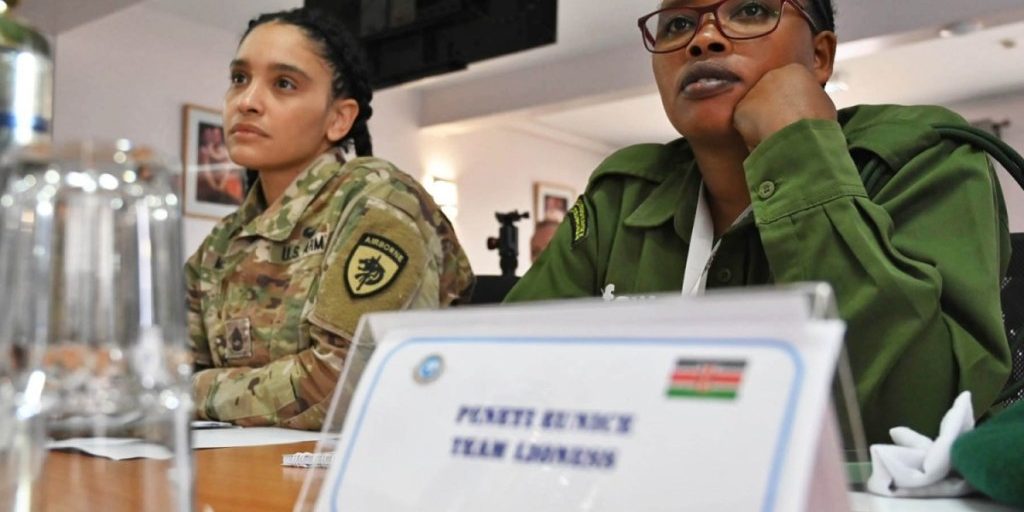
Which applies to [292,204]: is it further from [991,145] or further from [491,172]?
[491,172]

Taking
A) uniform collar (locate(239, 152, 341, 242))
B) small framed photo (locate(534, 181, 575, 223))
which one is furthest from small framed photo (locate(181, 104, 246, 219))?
uniform collar (locate(239, 152, 341, 242))

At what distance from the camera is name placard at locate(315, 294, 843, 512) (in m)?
0.24

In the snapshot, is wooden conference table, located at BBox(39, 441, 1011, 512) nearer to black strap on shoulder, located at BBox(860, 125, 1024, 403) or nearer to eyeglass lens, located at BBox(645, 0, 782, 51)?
black strap on shoulder, located at BBox(860, 125, 1024, 403)

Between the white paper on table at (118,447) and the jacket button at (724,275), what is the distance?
22.2 inches

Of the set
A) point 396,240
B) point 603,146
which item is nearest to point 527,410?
point 396,240

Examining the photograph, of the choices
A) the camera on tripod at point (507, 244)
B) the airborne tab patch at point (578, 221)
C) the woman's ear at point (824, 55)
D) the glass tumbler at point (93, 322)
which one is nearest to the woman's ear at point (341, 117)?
the airborne tab patch at point (578, 221)

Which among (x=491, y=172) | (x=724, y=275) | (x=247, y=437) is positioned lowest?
(x=247, y=437)

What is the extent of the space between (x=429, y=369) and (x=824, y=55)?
738 mm

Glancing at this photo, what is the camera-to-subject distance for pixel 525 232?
21.0 ft

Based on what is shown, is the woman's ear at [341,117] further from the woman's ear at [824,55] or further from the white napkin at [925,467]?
the white napkin at [925,467]

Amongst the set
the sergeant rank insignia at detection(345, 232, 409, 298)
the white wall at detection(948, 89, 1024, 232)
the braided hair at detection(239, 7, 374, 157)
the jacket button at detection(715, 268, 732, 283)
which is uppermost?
the white wall at detection(948, 89, 1024, 232)

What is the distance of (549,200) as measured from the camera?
652cm

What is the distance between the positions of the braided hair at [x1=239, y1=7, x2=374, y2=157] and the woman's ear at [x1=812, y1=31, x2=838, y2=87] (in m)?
0.73

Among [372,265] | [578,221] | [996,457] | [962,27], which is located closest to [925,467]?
[996,457]
